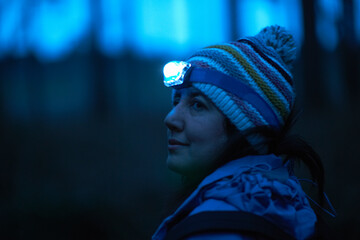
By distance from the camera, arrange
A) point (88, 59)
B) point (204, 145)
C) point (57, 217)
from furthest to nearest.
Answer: point (88, 59), point (57, 217), point (204, 145)

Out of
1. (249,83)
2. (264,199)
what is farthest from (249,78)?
(264,199)

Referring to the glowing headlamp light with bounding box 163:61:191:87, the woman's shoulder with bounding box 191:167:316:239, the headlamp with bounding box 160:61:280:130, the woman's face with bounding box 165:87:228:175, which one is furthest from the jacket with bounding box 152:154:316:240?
the glowing headlamp light with bounding box 163:61:191:87

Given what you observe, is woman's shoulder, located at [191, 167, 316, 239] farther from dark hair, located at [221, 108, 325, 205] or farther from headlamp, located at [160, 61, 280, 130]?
headlamp, located at [160, 61, 280, 130]

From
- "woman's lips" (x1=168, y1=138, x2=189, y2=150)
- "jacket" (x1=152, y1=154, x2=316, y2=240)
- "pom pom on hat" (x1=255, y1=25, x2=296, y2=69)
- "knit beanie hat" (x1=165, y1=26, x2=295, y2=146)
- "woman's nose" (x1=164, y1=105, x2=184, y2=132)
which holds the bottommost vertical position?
"jacket" (x1=152, y1=154, x2=316, y2=240)

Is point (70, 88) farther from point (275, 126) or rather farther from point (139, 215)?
point (275, 126)

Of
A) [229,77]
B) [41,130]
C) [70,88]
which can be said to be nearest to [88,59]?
[70,88]

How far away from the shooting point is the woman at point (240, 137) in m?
1.15

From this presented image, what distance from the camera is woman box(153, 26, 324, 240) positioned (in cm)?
115

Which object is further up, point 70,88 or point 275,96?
point 275,96

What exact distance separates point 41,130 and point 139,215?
289 cm

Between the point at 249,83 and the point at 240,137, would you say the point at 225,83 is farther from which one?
the point at 240,137

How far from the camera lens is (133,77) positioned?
809 centimetres

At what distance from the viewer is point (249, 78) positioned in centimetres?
145

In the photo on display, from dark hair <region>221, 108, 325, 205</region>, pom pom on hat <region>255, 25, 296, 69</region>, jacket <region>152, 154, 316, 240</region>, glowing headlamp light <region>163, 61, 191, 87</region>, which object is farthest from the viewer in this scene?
pom pom on hat <region>255, 25, 296, 69</region>
